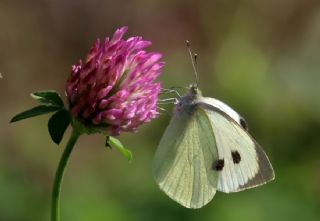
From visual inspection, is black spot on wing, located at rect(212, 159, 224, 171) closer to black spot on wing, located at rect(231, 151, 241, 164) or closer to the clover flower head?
black spot on wing, located at rect(231, 151, 241, 164)

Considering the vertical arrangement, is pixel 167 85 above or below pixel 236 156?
below

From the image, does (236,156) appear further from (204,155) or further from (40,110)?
(40,110)

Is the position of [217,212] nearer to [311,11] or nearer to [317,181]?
[317,181]

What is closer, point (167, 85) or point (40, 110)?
point (40, 110)

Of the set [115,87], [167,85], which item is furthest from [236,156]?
[167,85]

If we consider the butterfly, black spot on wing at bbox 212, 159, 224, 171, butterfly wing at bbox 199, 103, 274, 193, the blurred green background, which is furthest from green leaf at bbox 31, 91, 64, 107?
the blurred green background

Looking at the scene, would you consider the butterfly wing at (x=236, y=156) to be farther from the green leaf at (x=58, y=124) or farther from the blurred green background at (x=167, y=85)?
the blurred green background at (x=167, y=85)

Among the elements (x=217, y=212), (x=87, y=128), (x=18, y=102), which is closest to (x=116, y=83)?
(x=87, y=128)

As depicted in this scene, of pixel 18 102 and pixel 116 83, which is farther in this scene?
pixel 18 102
